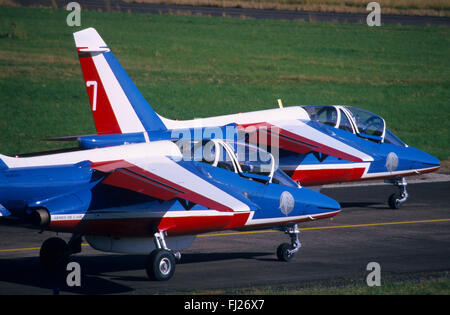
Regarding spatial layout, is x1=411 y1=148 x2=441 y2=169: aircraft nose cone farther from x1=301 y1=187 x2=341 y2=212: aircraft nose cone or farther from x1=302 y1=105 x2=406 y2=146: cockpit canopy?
x1=301 y1=187 x2=341 y2=212: aircraft nose cone

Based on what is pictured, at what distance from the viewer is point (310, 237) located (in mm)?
20797

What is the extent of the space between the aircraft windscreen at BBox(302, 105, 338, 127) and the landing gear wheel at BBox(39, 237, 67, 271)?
1013cm

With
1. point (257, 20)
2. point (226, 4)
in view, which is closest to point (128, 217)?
point (257, 20)

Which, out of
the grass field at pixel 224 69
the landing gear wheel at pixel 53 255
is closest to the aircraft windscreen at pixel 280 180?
the landing gear wheel at pixel 53 255

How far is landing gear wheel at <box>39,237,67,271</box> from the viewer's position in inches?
673

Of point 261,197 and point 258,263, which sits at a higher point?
point 261,197

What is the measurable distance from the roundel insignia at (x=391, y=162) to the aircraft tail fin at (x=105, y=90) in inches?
280

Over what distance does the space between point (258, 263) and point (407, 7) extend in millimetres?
61721

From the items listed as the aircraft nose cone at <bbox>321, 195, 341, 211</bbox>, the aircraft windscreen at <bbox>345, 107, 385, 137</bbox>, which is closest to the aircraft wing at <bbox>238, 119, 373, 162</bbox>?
the aircraft windscreen at <bbox>345, 107, 385, 137</bbox>

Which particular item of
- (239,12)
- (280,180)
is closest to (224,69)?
(239,12)

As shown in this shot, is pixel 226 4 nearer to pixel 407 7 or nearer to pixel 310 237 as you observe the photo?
pixel 407 7

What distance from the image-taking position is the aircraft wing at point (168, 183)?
1529cm

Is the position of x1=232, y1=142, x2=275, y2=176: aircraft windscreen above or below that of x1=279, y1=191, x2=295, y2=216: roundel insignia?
above
